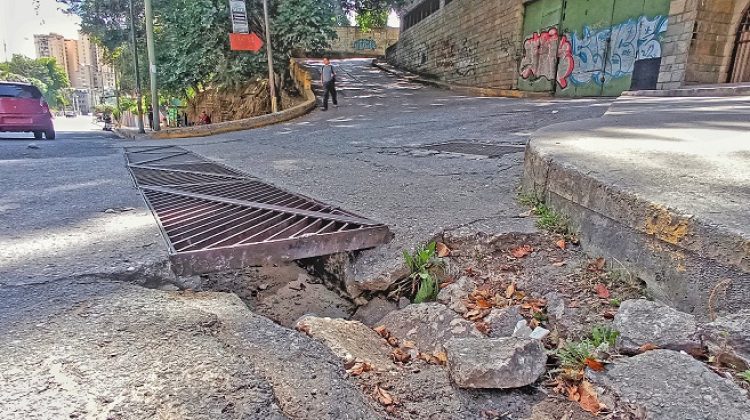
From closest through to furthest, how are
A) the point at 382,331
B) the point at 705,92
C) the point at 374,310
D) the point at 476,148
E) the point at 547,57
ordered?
the point at 382,331, the point at 374,310, the point at 476,148, the point at 705,92, the point at 547,57

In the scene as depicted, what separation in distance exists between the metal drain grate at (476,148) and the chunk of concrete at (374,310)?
8.80 ft

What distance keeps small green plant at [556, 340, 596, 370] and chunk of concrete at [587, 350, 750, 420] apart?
53 mm

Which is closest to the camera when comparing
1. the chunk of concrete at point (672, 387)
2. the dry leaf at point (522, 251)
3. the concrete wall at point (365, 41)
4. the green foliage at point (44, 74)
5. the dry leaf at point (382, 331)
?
the chunk of concrete at point (672, 387)

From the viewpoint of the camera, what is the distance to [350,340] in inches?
60.6

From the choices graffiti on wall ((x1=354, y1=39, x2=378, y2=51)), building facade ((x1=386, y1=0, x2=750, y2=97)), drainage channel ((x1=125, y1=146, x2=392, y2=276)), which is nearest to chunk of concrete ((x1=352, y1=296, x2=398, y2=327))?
drainage channel ((x1=125, y1=146, x2=392, y2=276))

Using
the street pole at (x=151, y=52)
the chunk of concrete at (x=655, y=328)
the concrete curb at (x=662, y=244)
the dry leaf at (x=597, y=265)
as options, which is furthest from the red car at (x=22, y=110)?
the chunk of concrete at (x=655, y=328)

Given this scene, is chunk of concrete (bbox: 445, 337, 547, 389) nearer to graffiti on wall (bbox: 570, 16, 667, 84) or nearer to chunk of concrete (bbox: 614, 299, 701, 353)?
chunk of concrete (bbox: 614, 299, 701, 353)

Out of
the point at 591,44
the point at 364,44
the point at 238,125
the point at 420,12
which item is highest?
the point at 420,12

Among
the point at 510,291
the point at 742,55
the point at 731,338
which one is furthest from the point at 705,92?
the point at 731,338

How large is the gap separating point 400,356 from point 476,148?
3667 millimetres

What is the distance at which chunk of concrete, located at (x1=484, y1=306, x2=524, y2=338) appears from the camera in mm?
1545

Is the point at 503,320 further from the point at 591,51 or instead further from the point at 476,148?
the point at 591,51

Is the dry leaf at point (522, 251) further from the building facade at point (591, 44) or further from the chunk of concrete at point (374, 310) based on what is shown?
the building facade at point (591, 44)

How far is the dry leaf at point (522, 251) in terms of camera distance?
207cm
